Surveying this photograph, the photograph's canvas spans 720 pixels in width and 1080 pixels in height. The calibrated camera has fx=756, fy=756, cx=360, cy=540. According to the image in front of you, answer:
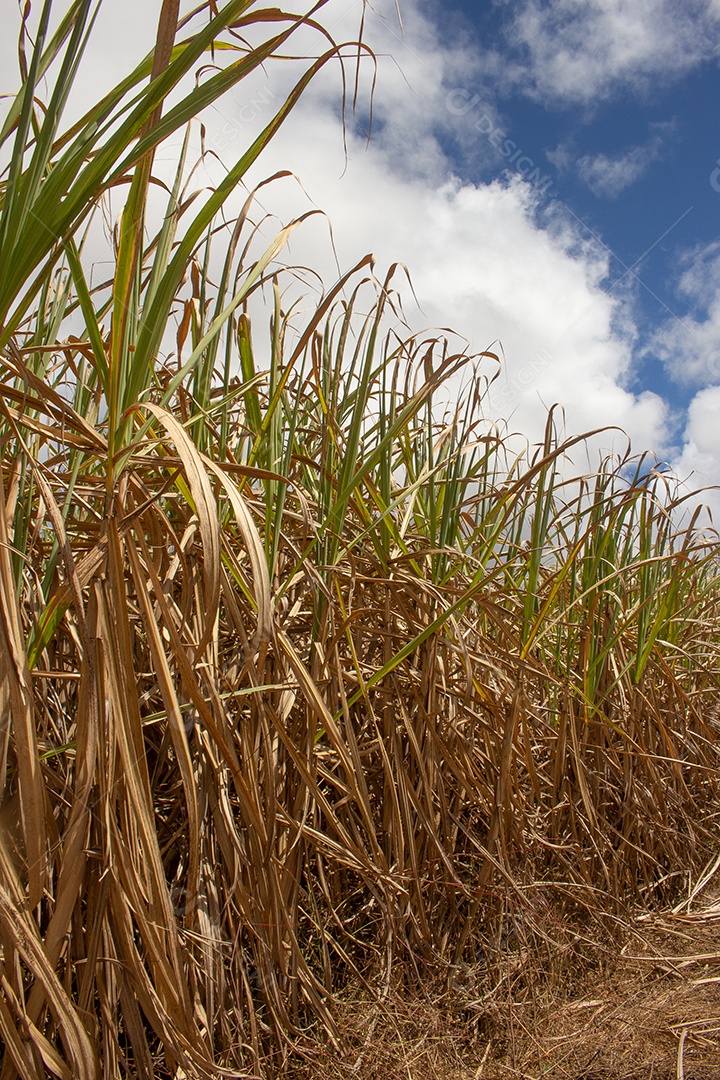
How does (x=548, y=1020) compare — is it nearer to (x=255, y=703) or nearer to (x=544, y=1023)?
(x=544, y=1023)

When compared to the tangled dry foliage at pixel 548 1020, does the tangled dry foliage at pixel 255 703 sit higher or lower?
higher

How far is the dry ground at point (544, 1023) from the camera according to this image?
1017 millimetres

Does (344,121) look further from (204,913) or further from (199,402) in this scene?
(204,913)

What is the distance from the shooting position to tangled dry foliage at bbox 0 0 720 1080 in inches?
28.8

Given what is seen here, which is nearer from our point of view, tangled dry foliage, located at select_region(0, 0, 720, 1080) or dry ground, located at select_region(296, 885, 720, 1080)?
tangled dry foliage, located at select_region(0, 0, 720, 1080)

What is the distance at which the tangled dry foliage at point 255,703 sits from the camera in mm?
731

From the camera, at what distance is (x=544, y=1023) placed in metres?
1.19

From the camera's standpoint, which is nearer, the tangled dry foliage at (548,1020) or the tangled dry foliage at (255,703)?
the tangled dry foliage at (255,703)

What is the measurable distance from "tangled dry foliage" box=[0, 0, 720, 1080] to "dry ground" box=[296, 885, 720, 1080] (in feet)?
0.04

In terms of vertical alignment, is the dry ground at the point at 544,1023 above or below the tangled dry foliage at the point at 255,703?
below

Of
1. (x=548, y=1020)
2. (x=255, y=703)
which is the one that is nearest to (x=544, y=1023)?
(x=548, y=1020)

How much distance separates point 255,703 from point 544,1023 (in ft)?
2.37

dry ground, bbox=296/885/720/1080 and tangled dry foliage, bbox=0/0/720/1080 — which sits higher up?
tangled dry foliage, bbox=0/0/720/1080

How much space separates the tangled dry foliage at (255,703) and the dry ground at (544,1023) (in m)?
0.01
